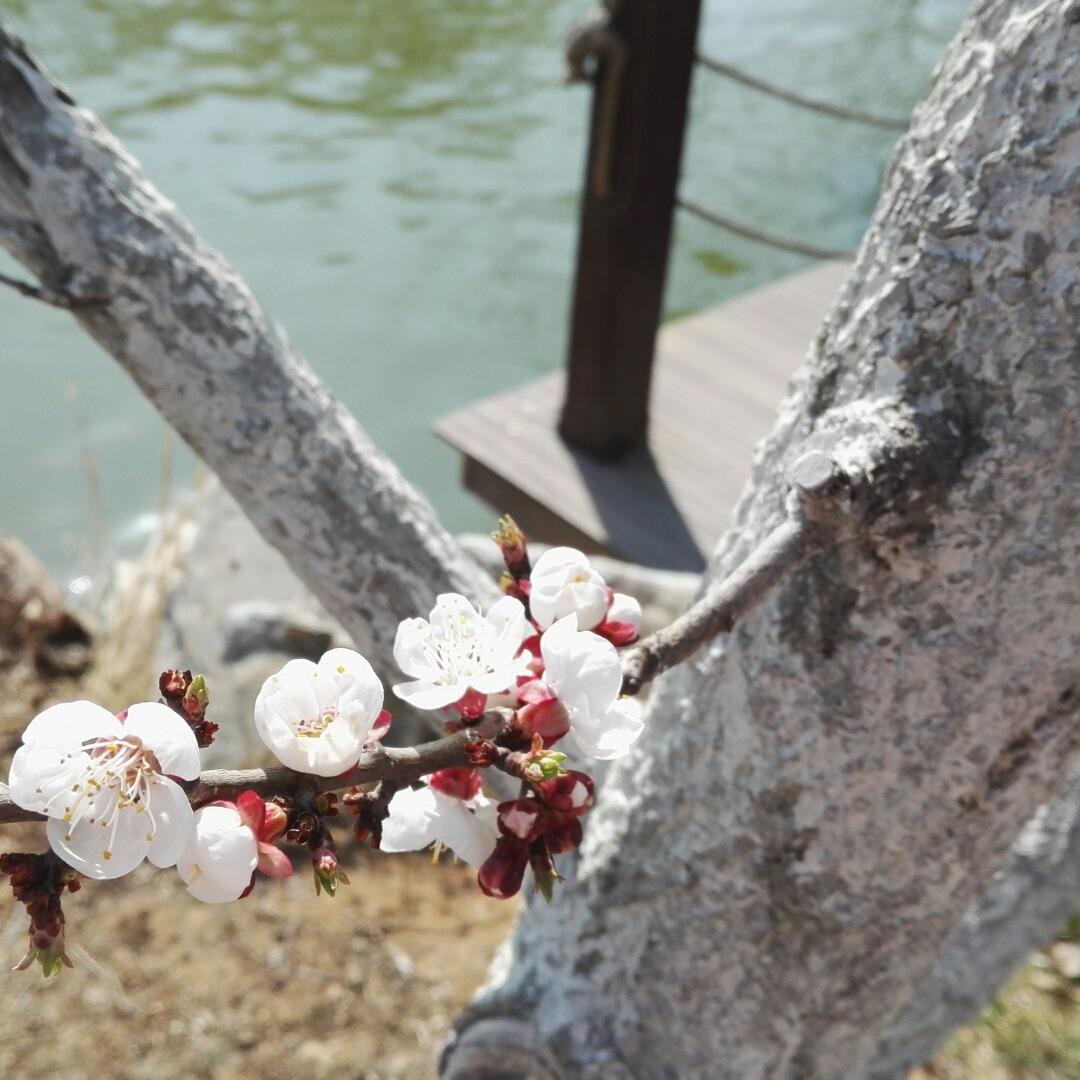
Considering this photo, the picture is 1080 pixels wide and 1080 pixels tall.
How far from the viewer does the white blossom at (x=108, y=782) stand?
0.52m

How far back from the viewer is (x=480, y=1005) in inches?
44.9

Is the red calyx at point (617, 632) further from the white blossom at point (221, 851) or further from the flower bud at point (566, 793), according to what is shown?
the white blossom at point (221, 851)

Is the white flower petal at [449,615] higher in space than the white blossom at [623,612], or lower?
higher

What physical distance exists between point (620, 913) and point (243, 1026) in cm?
135

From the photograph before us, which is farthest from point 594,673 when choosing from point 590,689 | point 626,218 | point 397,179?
point 397,179

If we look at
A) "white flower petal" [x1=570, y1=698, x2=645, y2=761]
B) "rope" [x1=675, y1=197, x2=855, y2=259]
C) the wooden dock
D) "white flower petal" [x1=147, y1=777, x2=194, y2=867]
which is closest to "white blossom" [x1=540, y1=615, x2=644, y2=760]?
"white flower petal" [x1=570, y1=698, x2=645, y2=761]

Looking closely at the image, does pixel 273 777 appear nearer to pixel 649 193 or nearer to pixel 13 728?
pixel 649 193

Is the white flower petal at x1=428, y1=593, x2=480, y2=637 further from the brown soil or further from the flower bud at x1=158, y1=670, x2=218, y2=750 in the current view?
the brown soil

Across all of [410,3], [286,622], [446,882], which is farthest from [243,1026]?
[410,3]

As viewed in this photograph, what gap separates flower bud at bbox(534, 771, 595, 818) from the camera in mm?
610

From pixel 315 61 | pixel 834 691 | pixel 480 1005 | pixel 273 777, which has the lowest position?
pixel 315 61

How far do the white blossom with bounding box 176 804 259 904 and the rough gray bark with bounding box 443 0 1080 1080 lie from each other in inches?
18.0

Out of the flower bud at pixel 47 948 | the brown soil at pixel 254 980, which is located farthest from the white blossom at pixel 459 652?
the brown soil at pixel 254 980

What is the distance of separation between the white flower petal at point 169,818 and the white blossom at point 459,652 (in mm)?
132
